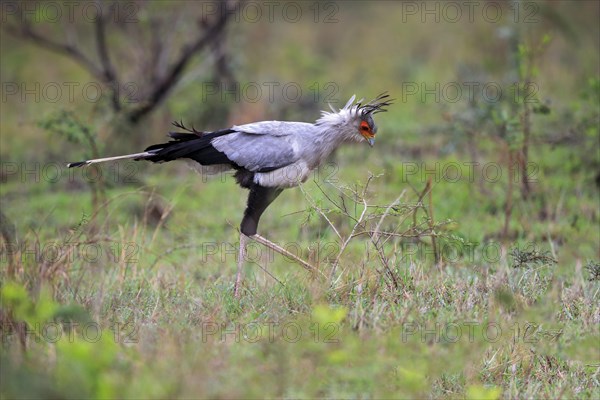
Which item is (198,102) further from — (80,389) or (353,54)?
(80,389)

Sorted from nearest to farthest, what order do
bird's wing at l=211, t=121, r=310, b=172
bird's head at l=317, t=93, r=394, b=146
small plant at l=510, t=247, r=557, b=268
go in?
small plant at l=510, t=247, r=557, b=268
bird's wing at l=211, t=121, r=310, b=172
bird's head at l=317, t=93, r=394, b=146

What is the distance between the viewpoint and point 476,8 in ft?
52.6

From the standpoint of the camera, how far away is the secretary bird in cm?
551

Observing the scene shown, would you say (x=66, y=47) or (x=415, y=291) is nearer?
(x=415, y=291)

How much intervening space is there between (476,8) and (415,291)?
472 inches

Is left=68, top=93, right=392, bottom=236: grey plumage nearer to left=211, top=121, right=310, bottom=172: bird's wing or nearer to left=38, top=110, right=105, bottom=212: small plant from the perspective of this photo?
left=211, top=121, right=310, bottom=172: bird's wing

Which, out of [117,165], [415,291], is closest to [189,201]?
[117,165]

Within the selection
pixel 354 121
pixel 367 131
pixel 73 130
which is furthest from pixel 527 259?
pixel 73 130

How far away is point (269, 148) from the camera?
5.50 metres

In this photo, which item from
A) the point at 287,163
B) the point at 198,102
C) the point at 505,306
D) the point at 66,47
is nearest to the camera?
the point at 505,306

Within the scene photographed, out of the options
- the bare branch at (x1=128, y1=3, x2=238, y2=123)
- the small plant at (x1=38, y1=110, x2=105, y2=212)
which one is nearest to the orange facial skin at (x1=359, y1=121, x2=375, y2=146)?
the small plant at (x1=38, y1=110, x2=105, y2=212)

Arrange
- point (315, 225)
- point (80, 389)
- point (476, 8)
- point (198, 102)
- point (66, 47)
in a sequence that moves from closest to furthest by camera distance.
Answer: point (80, 389) < point (315, 225) < point (66, 47) < point (198, 102) < point (476, 8)

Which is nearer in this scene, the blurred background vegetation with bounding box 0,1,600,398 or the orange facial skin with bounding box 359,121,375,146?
the blurred background vegetation with bounding box 0,1,600,398

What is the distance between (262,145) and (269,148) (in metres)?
0.05
